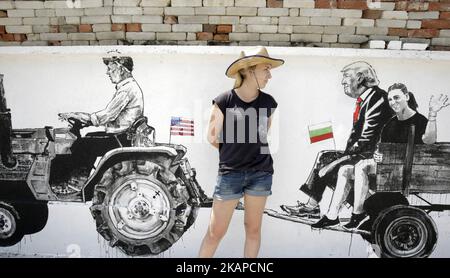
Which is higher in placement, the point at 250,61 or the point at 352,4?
the point at 352,4

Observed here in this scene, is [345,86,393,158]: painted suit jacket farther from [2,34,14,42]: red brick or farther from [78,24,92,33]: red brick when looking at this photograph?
[2,34,14,42]: red brick

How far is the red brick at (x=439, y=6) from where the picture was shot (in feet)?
11.2

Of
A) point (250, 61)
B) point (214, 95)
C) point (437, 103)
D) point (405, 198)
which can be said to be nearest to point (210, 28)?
point (214, 95)

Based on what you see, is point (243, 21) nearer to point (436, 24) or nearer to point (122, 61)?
point (122, 61)

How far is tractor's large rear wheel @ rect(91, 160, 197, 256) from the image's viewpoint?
359 cm

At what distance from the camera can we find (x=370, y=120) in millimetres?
3482

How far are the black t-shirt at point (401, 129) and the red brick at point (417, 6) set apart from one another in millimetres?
924

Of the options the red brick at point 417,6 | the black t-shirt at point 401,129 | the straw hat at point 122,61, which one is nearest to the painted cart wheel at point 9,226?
the straw hat at point 122,61

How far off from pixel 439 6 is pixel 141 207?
10.7 feet

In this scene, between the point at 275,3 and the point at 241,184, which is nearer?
the point at 241,184

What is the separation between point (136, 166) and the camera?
11.8ft

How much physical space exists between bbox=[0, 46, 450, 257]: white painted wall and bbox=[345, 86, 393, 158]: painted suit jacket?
90 mm

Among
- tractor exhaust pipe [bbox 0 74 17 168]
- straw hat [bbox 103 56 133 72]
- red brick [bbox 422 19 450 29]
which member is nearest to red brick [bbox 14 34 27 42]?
tractor exhaust pipe [bbox 0 74 17 168]
